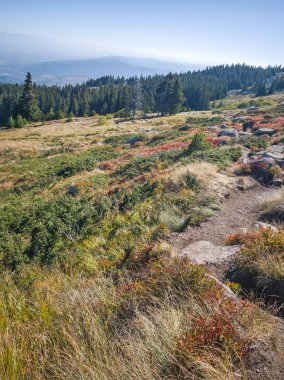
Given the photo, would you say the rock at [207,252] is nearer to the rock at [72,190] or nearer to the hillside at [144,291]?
the hillside at [144,291]

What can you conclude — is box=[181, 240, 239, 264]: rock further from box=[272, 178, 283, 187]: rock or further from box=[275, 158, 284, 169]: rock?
box=[275, 158, 284, 169]: rock

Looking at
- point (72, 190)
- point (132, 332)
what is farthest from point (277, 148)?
point (132, 332)

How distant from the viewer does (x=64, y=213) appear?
968 cm

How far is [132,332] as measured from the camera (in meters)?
3.07

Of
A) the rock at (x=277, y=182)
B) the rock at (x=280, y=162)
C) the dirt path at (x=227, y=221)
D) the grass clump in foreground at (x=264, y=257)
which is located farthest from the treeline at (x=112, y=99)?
the grass clump in foreground at (x=264, y=257)

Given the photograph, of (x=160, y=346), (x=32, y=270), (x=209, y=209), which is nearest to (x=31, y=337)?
(x=160, y=346)

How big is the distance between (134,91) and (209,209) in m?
77.9

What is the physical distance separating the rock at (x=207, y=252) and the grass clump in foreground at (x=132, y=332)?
1900mm

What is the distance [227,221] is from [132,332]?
22.1 ft

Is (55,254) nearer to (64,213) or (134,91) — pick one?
(64,213)

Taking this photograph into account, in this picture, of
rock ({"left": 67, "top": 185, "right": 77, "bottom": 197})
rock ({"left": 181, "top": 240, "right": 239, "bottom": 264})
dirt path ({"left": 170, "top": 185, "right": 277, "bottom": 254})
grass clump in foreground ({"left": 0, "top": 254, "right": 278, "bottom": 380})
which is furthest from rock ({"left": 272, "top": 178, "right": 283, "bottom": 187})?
rock ({"left": 67, "top": 185, "right": 77, "bottom": 197})

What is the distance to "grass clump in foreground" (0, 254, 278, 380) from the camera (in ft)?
8.21

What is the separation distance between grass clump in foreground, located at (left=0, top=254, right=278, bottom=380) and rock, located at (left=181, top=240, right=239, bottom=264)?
1.90 metres

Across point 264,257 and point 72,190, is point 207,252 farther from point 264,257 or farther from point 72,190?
point 72,190
